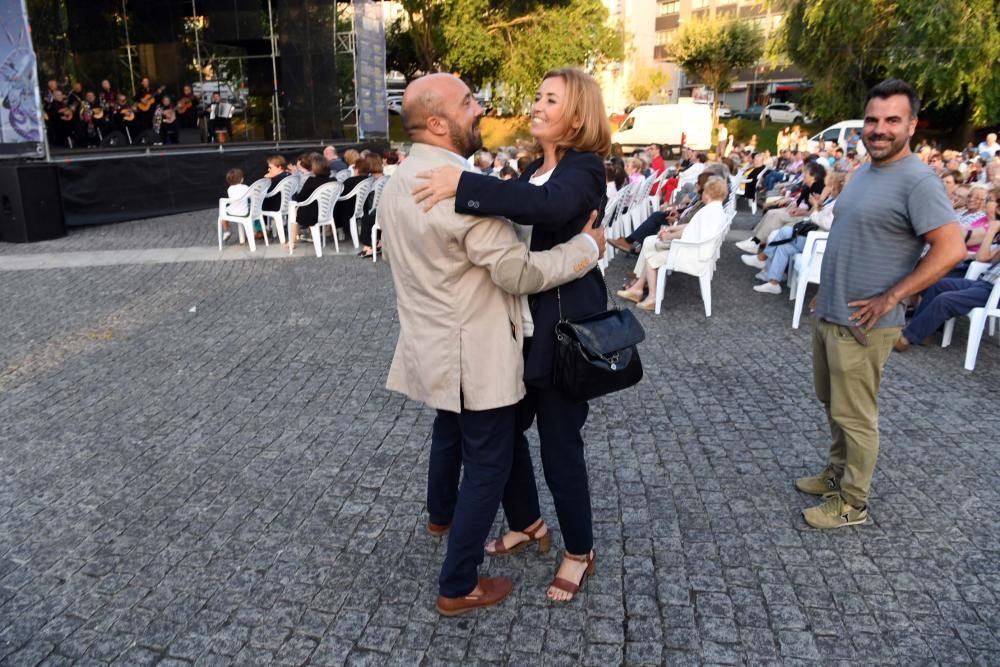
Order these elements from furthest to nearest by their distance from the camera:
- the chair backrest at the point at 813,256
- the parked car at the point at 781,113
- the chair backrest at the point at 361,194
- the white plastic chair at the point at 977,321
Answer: the parked car at the point at 781,113 → the chair backrest at the point at 361,194 → the chair backrest at the point at 813,256 → the white plastic chair at the point at 977,321

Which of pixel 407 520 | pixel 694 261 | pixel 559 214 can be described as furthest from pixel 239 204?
pixel 559 214

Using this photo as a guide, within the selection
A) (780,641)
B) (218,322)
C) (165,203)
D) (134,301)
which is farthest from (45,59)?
(780,641)

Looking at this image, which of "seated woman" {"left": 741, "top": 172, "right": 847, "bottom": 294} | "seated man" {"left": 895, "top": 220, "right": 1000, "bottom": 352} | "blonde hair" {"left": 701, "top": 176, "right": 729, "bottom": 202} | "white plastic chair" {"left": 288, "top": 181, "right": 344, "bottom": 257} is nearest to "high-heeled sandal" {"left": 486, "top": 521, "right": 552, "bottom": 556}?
"seated man" {"left": 895, "top": 220, "right": 1000, "bottom": 352}

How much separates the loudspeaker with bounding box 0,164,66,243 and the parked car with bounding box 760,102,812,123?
37355 mm

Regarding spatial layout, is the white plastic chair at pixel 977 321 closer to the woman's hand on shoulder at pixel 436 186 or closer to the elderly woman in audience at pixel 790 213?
the elderly woman in audience at pixel 790 213

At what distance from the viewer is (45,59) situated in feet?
57.8

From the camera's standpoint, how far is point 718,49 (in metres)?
42.8

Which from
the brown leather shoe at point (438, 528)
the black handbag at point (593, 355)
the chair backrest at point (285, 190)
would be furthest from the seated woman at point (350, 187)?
the black handbag at point (593, 355)

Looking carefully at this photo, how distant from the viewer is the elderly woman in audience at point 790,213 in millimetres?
8648

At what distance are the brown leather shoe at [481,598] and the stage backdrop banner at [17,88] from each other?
1029 cm

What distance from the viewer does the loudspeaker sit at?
397 inches

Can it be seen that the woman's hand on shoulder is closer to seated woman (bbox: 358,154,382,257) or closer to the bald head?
the bald head

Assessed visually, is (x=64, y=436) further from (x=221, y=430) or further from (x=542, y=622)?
(x=542, y=622)

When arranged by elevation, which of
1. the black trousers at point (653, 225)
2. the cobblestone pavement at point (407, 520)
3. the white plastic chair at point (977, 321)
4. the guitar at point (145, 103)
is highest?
the guitar at point (145, 103)
